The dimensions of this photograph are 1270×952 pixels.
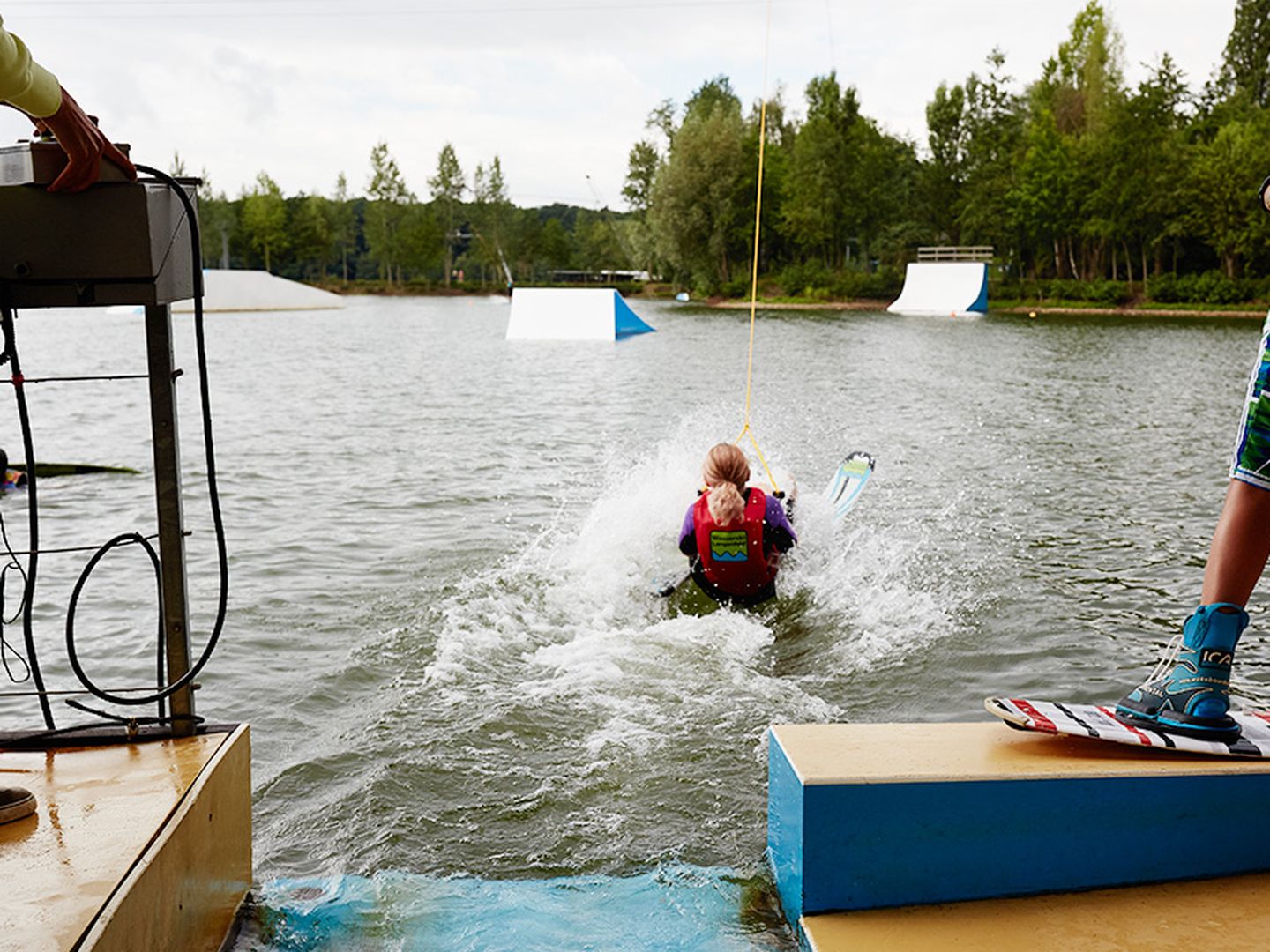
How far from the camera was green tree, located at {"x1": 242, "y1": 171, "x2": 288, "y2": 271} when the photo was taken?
109 m

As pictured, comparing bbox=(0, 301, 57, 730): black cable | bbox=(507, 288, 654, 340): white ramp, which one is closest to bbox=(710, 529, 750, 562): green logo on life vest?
bbox=(0, 301, 57, 730): black cable

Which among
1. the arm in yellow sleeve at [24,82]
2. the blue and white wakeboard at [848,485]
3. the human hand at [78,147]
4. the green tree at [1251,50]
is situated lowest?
the blue and white wakeboard at [848,485]

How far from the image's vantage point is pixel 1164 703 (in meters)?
2.97

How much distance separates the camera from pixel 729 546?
682 centimetres

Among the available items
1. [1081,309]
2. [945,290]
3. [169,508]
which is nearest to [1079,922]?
[169,508]

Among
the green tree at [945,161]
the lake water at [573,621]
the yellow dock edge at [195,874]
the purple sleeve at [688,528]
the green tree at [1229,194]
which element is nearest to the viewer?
the yellow dock edge at [195,874]

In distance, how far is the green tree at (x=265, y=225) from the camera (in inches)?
4277

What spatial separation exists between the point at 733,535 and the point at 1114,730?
156 inches

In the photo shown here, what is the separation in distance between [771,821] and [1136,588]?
6.00 metres

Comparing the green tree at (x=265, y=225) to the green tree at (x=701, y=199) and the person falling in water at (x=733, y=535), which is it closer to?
the green tree at (x=701, y=199)

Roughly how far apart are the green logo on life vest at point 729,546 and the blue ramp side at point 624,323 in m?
32.6

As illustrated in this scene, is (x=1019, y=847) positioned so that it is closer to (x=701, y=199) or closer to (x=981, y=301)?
(x=981, y=301)

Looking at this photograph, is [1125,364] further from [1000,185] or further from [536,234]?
[536,234]

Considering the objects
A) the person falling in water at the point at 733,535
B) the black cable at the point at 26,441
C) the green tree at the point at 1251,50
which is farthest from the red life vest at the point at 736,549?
the green tree at the point at 1251,50
